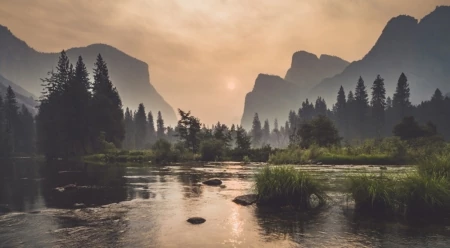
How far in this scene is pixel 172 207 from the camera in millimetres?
19406

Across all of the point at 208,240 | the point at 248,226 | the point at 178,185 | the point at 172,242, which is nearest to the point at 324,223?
A: the point at 248,226

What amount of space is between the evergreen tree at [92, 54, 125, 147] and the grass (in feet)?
267

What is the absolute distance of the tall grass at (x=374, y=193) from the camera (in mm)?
16594

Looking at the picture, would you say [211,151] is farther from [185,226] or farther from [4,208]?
[185,226]

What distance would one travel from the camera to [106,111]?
9369 centimetres

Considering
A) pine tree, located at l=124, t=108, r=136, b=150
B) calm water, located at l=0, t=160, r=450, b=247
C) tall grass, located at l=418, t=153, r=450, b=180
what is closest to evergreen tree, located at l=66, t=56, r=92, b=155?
pine tree, located at l=124, t=108, r=136, b=150

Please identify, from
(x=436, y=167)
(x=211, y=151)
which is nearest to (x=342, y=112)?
(x=211, y=151)

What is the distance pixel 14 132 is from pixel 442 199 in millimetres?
159812

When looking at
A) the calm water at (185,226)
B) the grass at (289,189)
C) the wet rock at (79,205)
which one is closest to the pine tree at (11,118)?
the calm water at (185,226)

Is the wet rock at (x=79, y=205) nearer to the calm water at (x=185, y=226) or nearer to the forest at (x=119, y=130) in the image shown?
the calm water at (x=185, y=226)

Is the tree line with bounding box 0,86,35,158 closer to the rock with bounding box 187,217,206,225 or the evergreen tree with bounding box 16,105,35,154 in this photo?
the evergreen tree with bounding box 16,105,35,154

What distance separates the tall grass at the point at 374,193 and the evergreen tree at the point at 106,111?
84986 millimetres

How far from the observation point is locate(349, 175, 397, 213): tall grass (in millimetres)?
16594

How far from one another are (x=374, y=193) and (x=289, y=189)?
174 inches
